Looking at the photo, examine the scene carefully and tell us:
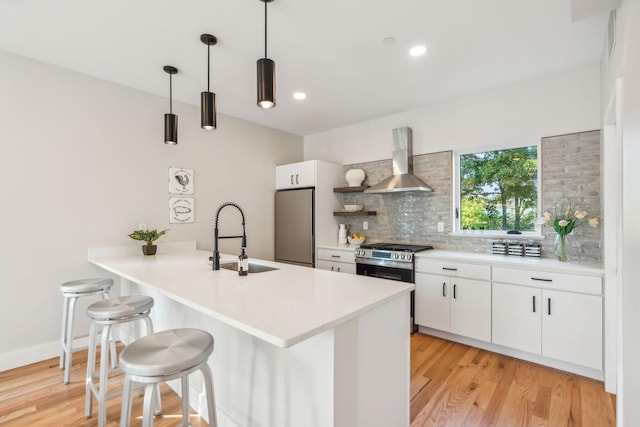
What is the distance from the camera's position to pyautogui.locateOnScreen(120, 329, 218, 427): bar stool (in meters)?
1.18

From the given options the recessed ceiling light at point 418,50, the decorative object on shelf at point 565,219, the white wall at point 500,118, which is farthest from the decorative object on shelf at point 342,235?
the recessed ceiling light at point 418,50

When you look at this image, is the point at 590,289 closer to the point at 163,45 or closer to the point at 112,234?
the point at 163,45

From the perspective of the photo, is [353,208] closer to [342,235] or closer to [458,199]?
[342,235]

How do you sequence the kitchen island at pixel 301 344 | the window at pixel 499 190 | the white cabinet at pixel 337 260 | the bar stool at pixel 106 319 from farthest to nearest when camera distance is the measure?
the white cabinet at pixel 337 260 < the window at pixel 499 190 < the bar stool at pixel 106 319 < the kitchen island at pixel 301 344

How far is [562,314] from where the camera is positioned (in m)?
2.43

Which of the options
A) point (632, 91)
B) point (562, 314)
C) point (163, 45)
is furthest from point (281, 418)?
point (163, 45)

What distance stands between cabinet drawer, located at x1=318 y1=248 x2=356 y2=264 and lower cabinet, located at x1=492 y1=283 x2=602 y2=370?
1583 millimetres

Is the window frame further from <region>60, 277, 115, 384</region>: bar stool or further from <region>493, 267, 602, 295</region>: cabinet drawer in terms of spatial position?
<region>60, 277, 115, 384</region>: bar stool

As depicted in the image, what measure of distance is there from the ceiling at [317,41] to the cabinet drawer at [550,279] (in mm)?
1807

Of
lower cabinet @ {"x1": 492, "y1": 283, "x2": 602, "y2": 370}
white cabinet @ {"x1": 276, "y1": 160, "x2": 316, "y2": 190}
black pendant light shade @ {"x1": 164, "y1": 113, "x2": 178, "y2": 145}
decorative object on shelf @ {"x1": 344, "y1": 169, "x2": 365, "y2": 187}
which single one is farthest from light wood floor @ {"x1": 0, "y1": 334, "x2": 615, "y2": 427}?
white cabinet @ {"x1": 276, "y1": 160, "x2": 316, "y2": 190}

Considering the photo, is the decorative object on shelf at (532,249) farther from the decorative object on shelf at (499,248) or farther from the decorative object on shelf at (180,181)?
the decorative object on shelf at (180,181)

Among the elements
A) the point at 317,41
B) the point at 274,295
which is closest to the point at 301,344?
the point at 274,295

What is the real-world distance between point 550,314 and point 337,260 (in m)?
2.20

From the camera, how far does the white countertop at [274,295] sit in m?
1.10
